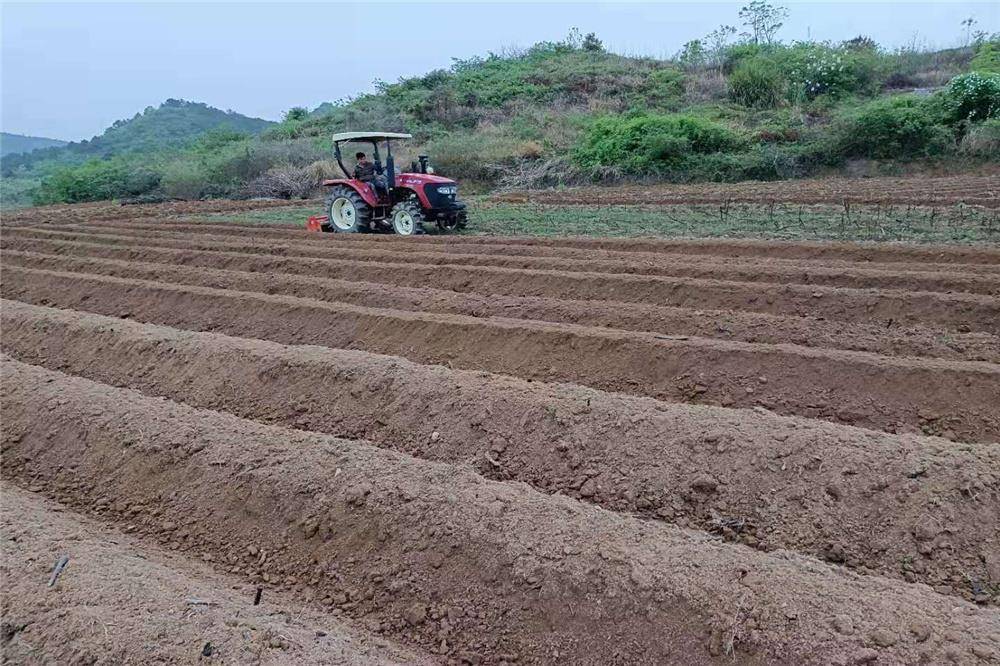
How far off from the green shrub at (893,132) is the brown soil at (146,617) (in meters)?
19.7

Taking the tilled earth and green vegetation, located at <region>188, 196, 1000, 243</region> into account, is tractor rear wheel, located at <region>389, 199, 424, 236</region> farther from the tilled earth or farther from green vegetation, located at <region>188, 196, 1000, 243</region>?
the tilled earth

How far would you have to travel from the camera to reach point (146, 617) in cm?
265

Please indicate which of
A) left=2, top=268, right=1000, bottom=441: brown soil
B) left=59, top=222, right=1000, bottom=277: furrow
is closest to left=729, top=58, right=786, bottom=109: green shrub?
left=59, top=222, right=1000, bottom=277: furrow

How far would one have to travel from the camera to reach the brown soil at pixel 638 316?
525 centimetres

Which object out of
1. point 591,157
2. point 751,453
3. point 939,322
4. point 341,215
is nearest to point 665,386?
point 751,453

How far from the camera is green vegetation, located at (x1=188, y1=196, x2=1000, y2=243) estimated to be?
30.1ft

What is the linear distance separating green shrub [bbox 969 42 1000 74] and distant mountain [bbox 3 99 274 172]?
172ft

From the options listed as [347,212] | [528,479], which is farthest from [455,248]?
[528,479]

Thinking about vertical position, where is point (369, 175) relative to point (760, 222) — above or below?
above

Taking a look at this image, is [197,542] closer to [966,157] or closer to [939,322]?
[939,322]

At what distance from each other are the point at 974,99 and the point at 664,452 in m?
19.5

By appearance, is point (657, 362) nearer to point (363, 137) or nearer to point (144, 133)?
point (363, 137)

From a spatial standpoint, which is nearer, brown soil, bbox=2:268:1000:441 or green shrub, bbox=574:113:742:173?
brown soil, bbox=2:268:1000:441

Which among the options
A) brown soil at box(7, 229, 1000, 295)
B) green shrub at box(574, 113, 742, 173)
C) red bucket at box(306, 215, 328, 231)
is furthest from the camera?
green shrub at box(574, 113, 742, 173)
